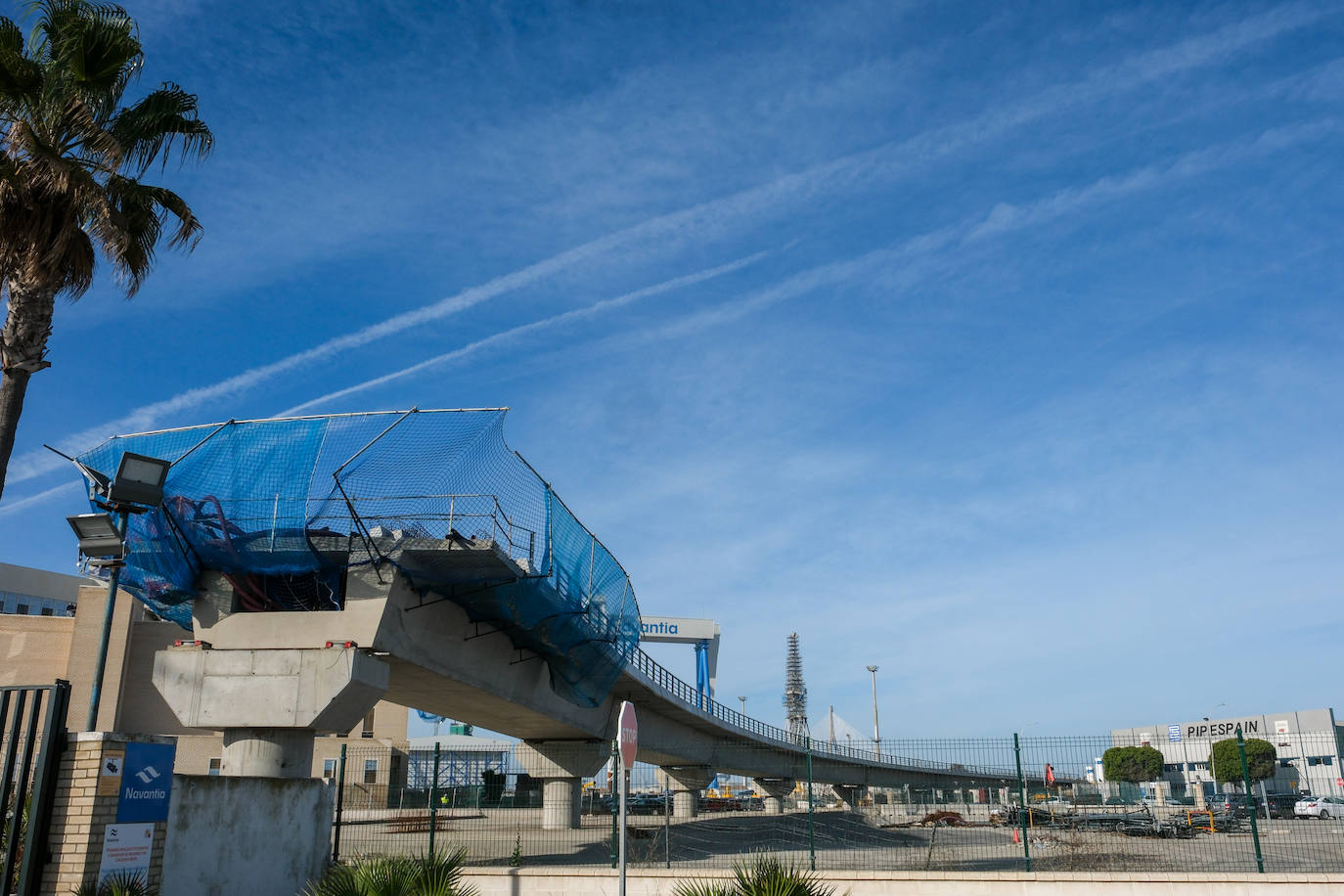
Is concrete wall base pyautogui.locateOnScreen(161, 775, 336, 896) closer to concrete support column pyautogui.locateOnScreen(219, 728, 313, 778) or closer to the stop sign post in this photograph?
concrete support column pyautogui.locateOnScreen(219, 728, 313, 778)

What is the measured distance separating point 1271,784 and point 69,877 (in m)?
74.1

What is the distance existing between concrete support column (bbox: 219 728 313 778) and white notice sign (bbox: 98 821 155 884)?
9085mm

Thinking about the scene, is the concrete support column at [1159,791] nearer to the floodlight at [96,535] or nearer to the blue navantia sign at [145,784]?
the blue navantia sign at [145,784]

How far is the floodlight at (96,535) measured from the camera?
478 inches

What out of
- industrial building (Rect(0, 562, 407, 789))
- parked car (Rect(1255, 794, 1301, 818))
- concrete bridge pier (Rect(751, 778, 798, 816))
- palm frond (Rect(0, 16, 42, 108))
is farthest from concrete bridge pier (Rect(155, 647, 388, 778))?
concrete bridge pier (Rect(751, 778, 798, 816))

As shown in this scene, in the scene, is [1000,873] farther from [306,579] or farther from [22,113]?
[22,113]

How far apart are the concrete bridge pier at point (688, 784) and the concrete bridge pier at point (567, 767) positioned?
550 inches

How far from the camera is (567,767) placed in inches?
1476

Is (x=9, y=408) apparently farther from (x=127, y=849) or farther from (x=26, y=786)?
(x=127, y=849)

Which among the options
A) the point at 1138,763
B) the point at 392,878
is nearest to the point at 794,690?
the point at 1138,763

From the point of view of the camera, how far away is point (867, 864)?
16.3m

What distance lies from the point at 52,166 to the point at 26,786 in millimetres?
8408

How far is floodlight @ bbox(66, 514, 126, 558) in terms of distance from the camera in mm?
12148

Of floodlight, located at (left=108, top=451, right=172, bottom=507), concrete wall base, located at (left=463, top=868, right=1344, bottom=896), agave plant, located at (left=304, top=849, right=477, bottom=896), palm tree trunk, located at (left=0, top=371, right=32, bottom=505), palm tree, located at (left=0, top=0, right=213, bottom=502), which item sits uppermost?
palm tree, located at (left=0, top=0, right=213, bottom=502)
